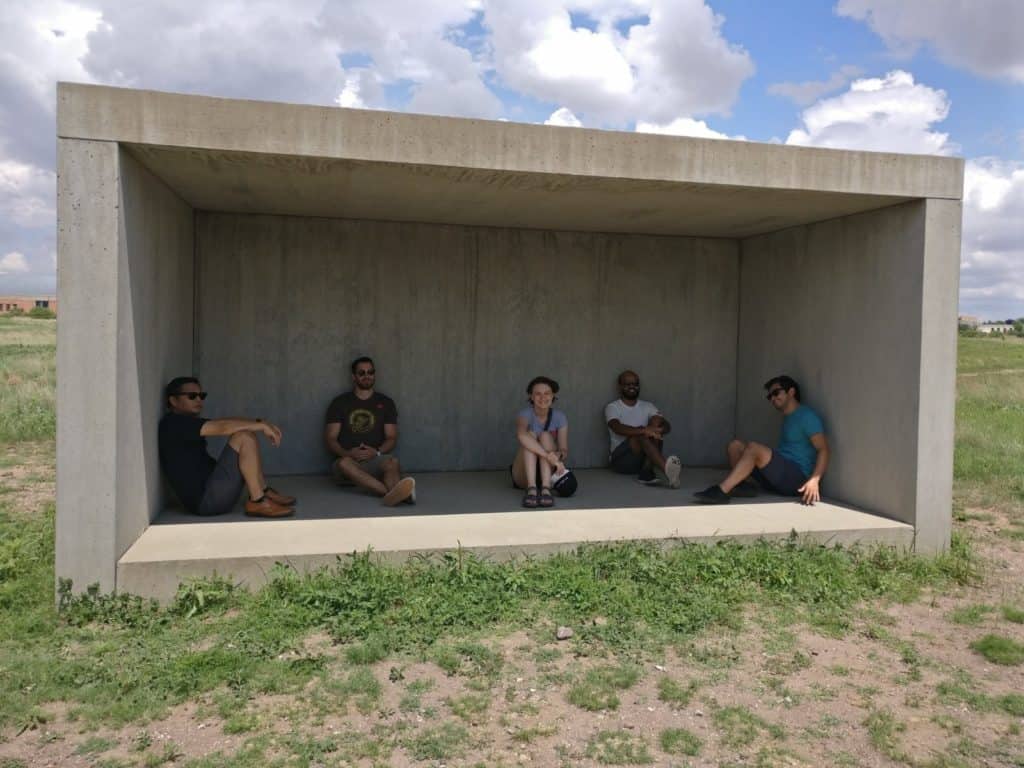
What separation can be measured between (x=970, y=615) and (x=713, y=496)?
6.88 feet

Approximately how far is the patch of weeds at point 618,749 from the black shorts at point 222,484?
333 centimetres

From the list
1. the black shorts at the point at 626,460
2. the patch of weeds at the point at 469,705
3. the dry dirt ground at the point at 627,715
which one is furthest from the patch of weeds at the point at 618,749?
the black shorts at the point at 626,460

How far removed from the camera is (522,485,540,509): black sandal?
258 inches

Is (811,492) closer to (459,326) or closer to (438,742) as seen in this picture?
(459,326)

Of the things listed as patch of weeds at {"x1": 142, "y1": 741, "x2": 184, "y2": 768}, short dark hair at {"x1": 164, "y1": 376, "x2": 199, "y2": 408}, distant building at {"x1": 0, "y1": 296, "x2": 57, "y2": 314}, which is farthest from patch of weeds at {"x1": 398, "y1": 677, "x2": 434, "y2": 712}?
distant building at {"x1": 0, "y1": 296, "x2": 57, "y2": 314}

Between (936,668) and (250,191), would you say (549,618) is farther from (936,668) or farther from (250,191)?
(250,191)

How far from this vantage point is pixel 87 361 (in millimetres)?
4785

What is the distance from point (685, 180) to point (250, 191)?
317 centimetres

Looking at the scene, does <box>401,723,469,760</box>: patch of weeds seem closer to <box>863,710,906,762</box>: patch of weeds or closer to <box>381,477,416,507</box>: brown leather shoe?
<box>863,710,906,762</box>: patch of weeds

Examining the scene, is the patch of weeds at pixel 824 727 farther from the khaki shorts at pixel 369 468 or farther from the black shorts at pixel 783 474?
the khaki shorts at pixel 369 468

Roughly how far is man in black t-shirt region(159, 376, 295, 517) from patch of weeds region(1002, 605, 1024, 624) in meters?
4.76

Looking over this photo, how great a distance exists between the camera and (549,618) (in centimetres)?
489

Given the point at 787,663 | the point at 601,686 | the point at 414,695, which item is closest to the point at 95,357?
the point at 414,695

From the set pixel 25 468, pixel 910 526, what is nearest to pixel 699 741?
pixel 910 526
